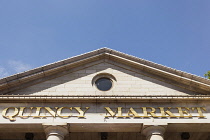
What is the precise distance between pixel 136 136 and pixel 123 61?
503 cm

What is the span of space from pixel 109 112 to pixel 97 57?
449 cm

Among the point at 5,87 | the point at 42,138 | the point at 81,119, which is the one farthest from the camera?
the point at 42,138

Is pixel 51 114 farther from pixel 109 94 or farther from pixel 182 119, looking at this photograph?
pixel 182 119

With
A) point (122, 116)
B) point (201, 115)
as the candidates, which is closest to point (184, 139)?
point (201, 115)

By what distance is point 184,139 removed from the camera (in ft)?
62.7

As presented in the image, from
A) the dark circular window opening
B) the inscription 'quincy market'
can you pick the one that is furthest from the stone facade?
the dark circular window opening

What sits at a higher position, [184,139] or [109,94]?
[109,94]

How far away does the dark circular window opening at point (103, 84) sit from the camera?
18562 mm

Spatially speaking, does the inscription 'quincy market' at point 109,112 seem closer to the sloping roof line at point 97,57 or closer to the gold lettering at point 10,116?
the gold lettering at point 10,116

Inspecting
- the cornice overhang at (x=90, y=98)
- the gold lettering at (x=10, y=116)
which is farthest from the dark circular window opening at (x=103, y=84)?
the gold lettering at (x=10, y=116)

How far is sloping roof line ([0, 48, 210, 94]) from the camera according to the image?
59.0 ft

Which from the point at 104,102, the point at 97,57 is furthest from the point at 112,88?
the point at 97,57

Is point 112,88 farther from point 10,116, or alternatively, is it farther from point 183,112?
point 10,116

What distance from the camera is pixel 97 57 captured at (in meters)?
19.8
